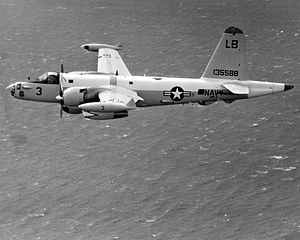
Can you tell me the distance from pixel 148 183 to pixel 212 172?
11470 mm

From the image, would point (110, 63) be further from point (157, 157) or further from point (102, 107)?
point (102, 107)

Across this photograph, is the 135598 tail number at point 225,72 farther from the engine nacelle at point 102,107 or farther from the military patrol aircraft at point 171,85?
the engine nacelle at point 102,107

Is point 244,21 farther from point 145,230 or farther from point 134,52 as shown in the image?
point 145,230

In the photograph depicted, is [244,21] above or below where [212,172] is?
above

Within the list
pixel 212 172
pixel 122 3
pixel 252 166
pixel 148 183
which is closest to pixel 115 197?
pixel 148 183

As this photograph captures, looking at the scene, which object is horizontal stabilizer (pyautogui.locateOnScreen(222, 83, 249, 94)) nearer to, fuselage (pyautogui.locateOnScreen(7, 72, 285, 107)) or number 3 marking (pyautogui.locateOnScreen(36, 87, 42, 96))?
fuselage (pyautogui.locateOnScreen(7, 72, 285, 107))

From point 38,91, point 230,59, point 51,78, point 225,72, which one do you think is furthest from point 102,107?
point 230,59

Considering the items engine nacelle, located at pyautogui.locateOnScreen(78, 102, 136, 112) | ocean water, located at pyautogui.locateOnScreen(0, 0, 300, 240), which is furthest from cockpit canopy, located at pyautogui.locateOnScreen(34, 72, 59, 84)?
ocean water, located at pyautogui.locateOnScreen(0, 0, 300, 240)

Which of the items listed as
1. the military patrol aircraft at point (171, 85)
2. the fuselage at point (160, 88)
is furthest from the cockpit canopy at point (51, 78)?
the fuselage at point (160, 88)

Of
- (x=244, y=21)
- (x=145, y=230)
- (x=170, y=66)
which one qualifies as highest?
(x=244, y=21)

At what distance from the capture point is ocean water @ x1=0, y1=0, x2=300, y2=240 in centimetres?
11138

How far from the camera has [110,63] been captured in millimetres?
115750

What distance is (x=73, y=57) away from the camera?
15962cm

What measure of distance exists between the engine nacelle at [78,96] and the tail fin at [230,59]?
18843 mm
